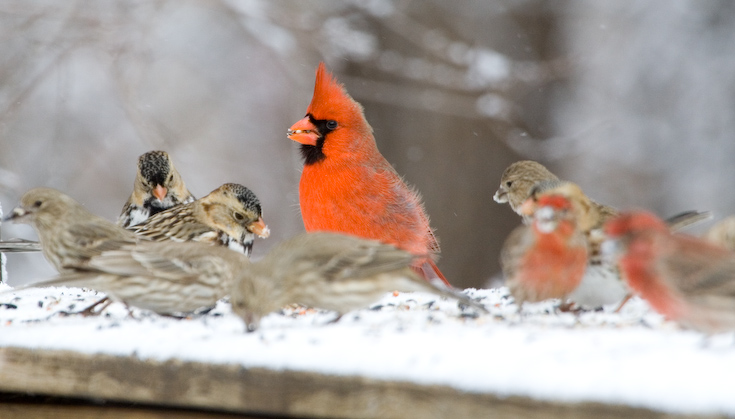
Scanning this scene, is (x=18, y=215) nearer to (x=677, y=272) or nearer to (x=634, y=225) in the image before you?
(x=634, y=225)

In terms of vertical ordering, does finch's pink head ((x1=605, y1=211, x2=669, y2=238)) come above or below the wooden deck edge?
above

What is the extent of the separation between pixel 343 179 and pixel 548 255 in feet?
6.29

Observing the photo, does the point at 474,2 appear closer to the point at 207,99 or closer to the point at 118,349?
the point at 207,99

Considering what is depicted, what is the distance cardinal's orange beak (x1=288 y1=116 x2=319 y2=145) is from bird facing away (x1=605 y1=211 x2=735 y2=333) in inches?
91.3

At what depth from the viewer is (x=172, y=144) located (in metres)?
7.76

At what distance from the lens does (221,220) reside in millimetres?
4258

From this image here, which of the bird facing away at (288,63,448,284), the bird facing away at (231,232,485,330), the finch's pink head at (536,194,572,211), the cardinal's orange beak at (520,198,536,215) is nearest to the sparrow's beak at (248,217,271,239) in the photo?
A: the bird facing away at (288,63,448,284)

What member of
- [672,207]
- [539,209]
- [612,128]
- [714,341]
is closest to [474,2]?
[612,128]

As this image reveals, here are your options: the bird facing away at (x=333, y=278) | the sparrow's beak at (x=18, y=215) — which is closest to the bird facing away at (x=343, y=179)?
the sparrow's beak at (x=18, y=215)

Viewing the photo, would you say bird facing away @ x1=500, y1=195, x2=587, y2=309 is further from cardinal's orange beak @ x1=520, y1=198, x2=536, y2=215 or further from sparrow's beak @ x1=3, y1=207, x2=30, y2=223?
sparrow's beak @ x1=3, y1=207, x2=30, y2=223

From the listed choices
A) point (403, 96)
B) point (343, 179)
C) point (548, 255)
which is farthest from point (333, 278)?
point (403, 96)

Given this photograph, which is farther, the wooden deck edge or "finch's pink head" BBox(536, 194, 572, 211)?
"finch's pink head" BBox(536, 194, 572, 211)

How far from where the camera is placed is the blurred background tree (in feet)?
27.1

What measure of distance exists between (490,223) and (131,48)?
381 centimetres
